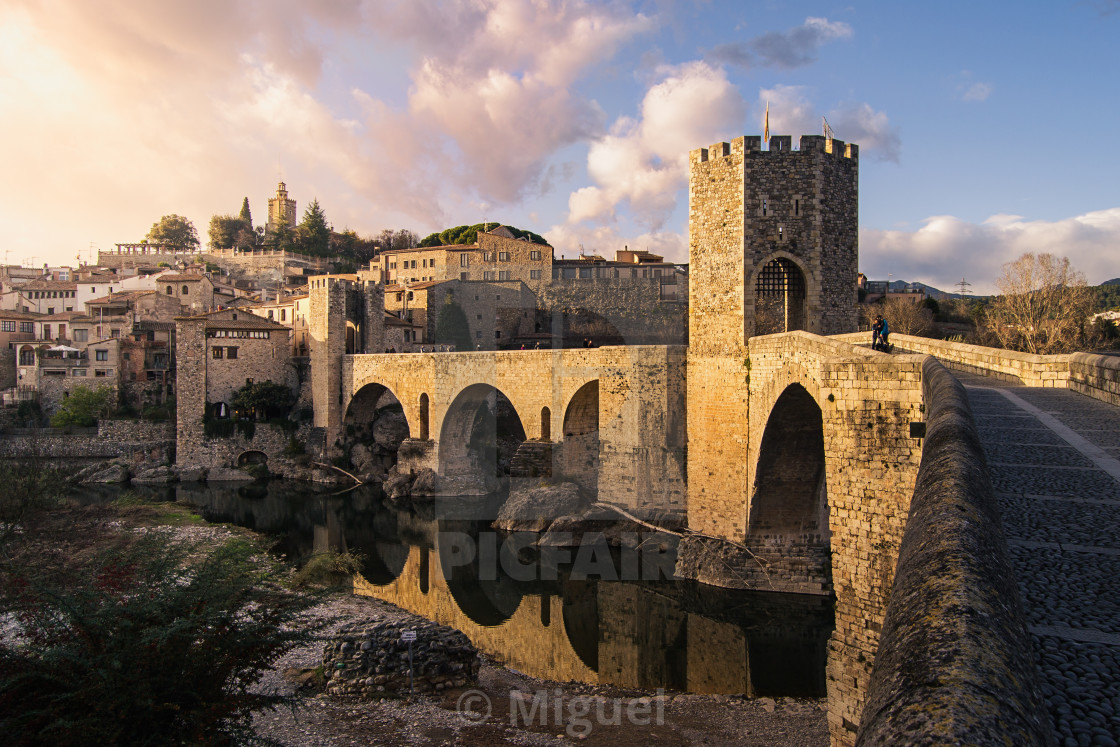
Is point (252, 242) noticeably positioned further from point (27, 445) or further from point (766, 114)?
point (766, 114)

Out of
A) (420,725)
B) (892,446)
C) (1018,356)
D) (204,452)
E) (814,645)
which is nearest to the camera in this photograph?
(892,446)

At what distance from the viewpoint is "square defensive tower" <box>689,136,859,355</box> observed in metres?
14.1

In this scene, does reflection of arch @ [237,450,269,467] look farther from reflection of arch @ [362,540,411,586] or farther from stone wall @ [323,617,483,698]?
stone wall @ [323,617,483,698]

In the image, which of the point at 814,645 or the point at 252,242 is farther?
the point at 252,242

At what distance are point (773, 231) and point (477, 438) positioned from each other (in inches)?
675

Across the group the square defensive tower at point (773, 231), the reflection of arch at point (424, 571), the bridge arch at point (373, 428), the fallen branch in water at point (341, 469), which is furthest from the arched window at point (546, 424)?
the fallen branch in water at point (341, 469)

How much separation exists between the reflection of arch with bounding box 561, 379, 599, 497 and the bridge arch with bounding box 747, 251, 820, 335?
20.4ft

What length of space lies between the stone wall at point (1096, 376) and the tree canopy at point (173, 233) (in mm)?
83417

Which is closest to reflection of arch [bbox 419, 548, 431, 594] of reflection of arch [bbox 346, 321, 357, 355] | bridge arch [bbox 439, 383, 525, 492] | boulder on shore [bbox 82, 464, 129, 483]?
bridge arch [bbox 439, 383, 525, 492]

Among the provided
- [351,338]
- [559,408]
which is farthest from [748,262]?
[351,338]

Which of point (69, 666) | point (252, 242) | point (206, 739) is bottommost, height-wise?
point (206, 739)

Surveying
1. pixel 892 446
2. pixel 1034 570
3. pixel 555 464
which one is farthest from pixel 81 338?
pixel 1034 570

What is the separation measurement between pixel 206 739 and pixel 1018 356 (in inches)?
474

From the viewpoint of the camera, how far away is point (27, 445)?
104ft
